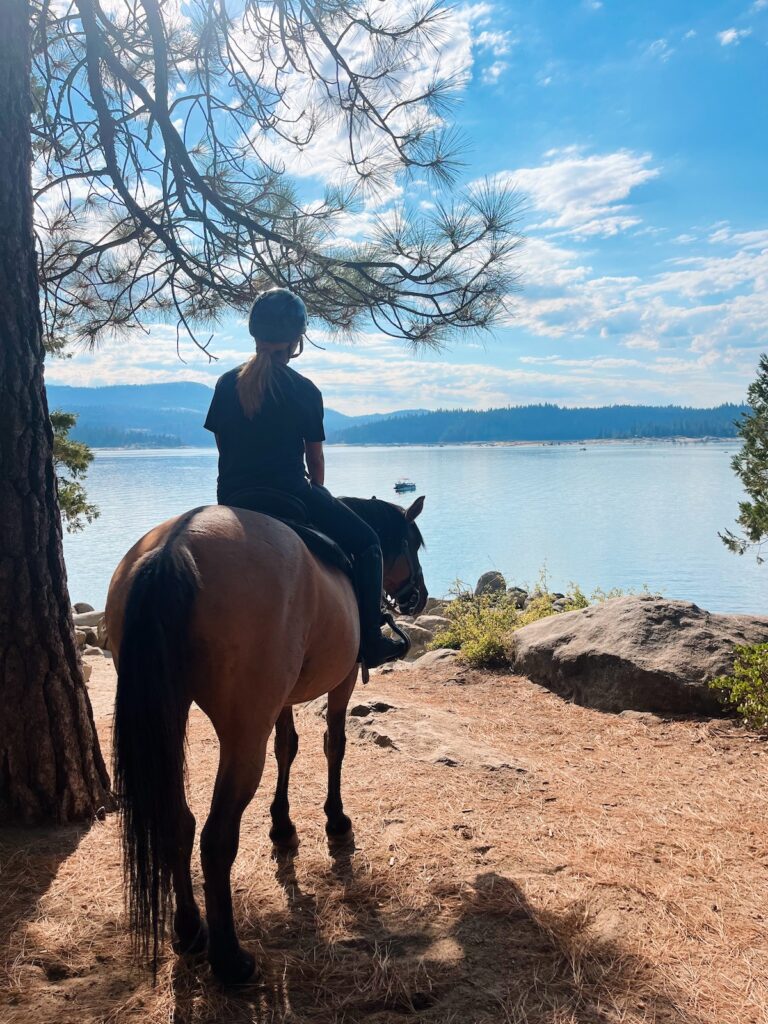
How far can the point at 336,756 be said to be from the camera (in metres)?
3.49

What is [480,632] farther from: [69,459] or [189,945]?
[69,459]

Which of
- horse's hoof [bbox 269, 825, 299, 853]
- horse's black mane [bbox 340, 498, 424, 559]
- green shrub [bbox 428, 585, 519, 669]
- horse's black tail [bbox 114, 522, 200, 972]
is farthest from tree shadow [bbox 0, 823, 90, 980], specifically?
green shrub [bbox 428, 585, 519, 669]

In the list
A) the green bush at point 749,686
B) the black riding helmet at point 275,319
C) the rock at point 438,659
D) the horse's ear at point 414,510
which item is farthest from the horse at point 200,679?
the rock at point 438,659

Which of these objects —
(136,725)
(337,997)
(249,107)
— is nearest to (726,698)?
(337,997)

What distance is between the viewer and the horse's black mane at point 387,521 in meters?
4.00

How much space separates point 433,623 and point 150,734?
866cm

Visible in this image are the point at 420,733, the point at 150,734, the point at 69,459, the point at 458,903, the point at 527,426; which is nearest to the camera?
the point at 150,734

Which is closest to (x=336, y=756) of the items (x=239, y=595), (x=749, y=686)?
(x=239, y=595)

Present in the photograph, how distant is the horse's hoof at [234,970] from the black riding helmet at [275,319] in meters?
2.39

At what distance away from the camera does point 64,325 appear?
5.98 meters

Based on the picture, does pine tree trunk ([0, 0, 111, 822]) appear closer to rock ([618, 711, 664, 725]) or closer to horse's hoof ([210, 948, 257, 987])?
horse's hoof ([210, 948, 257, 987])

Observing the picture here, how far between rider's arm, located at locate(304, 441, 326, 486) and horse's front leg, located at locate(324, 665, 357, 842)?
38.7 inches

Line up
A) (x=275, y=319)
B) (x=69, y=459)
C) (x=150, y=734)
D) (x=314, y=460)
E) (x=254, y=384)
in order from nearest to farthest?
(x=150, y=734) → (x=254, y=384) → (x=275, y=319) → (x=314, y=460) → (x=69, y=459)

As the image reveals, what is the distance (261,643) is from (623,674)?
14.6 ft
